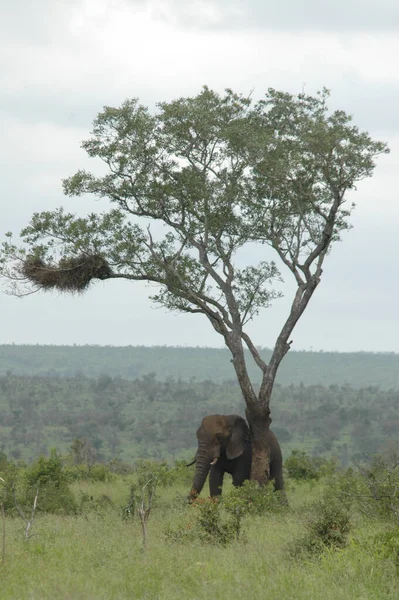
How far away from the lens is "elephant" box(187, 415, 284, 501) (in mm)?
20172

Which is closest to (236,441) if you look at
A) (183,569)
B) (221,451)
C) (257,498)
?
(221,451)

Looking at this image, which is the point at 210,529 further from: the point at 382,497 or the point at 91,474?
the point at 91,474

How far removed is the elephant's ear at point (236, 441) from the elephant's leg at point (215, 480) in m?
0.43

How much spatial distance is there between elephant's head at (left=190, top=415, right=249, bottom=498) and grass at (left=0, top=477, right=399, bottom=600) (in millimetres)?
5629

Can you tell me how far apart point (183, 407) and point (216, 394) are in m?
18.4

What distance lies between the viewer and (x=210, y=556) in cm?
1184

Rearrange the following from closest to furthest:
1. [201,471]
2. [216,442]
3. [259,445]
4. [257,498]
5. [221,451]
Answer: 1. [257,498]
2. [201,471]
3. [216,442]
4. [221,451]
5. [259,445]

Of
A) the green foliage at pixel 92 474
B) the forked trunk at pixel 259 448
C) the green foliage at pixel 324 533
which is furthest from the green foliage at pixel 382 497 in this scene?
the green foliage at pixel 92 474

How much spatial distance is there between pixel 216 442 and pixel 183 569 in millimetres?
9624

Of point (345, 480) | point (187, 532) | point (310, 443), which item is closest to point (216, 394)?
point (310, 443)

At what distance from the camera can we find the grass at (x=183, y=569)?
9773mm

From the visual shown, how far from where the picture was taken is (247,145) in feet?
67.9

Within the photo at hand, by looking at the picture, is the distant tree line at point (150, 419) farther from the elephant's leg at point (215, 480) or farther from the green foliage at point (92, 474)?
the elephant's leg at point (215, 480)

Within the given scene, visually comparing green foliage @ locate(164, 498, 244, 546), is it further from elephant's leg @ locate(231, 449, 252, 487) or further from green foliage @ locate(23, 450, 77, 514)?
elephant's leg @ locate(231, 449, 252, 487)
